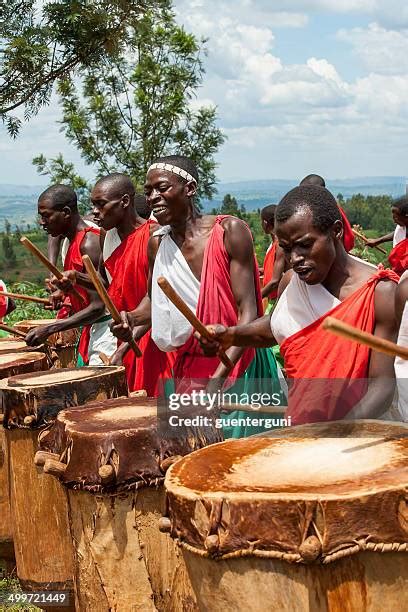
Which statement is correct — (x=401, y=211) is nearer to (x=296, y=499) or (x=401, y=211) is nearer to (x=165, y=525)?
(x=165, y=525)

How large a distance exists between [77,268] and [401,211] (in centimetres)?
→ 332

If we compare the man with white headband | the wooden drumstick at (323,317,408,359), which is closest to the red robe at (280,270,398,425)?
the wooden drumstick at (323,317,408,359)

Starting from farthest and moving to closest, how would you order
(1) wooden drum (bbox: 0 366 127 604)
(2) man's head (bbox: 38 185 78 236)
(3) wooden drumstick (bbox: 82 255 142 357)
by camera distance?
(2) man's head (bbox: 38 185 78 236) < (3) wooden drumstick (bbox: 82 255 142 357) < (1) wooden drum (bbox: 0 366 127 604)

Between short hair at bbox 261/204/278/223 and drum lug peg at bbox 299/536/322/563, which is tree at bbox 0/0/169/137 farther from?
drum lug peg at bbox 299/536/322/563

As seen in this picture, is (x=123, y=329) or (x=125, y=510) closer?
(x=125, y=510)

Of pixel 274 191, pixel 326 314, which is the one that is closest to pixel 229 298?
pixel 326 314

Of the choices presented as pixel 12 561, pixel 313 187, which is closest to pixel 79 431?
pixel 313 187

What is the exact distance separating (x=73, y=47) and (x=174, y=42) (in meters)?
5.23

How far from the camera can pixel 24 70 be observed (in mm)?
8430

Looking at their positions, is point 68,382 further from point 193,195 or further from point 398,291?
point 398,291

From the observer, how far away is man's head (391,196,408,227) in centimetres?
841

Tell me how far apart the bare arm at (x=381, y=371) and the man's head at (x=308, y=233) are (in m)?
0.26

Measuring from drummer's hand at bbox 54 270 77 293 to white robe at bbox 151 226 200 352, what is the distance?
4.52 ft

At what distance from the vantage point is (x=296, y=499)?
2293mm
